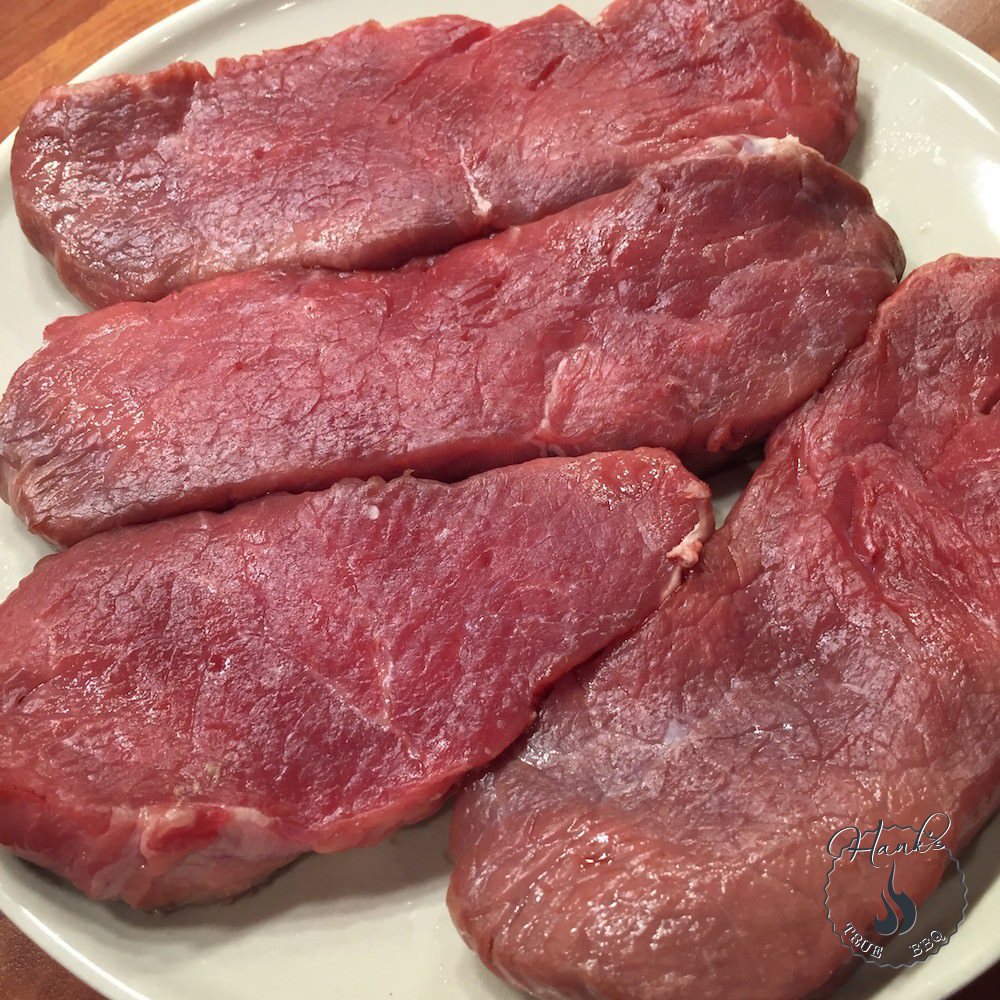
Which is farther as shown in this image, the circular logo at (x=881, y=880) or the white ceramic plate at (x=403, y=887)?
the white ceramic plate at (x=403, y=887)

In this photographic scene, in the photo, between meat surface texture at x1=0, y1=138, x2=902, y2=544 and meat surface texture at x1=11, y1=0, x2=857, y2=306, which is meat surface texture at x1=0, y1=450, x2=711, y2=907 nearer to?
meat surface texture at x1=0, y1=138, x2=902, y2=544

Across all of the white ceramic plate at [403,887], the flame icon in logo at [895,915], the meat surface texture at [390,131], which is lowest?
the flame icon in logo at [895,915]

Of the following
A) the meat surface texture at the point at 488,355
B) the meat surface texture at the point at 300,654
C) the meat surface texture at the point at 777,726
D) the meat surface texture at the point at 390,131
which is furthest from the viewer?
the meat surface texture at the point at 390,131

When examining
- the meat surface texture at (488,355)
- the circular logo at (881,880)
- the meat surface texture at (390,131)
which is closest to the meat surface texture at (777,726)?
the circular logo at (881,880)

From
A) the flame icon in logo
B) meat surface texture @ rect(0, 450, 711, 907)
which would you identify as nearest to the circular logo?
the flame icon in logo

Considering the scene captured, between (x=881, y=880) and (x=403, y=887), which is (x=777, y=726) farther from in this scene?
(x=403, y=887)

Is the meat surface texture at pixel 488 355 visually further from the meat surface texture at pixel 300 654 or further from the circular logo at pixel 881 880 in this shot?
the circular logo at pixel 881 880

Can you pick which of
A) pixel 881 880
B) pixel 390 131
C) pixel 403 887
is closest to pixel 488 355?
pixel 390 131
